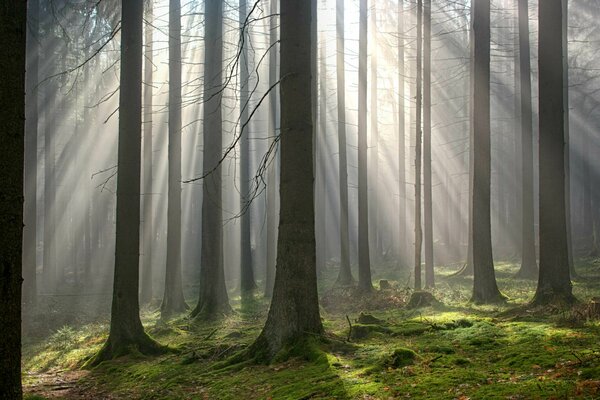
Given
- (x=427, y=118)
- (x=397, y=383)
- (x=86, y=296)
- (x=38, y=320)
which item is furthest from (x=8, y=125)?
(x=86, y=296)

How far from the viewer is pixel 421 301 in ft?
50.8

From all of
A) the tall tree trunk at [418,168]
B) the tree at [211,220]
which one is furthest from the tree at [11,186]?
the tall tree trunk at [418,168]

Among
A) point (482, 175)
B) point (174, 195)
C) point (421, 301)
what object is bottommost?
point (421, 301)

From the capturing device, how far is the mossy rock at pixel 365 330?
9.64 m

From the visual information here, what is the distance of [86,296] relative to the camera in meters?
27.8

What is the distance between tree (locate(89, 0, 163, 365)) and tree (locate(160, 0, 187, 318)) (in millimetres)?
6302

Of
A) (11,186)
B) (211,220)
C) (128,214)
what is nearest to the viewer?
(11,186)

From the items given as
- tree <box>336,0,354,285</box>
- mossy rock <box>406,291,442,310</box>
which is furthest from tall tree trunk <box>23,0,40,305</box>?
mossy rock <box>406,291,442,310</box>

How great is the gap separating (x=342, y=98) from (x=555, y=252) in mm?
12587

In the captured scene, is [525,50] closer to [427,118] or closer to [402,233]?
[427,118]

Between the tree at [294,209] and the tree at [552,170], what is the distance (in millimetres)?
5798

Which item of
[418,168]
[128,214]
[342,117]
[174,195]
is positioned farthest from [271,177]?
[128,214]

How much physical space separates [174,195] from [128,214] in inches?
307

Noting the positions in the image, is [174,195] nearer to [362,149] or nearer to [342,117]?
[362,149]
